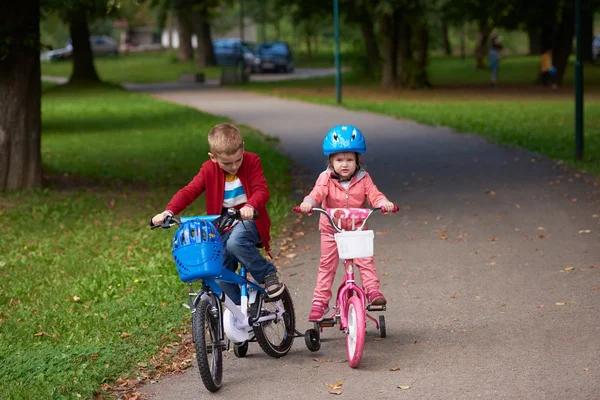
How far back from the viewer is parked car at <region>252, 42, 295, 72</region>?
59269 millimetres

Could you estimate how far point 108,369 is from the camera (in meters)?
6.58

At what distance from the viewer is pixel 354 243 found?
627cm

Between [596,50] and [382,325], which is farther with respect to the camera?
[596,50]

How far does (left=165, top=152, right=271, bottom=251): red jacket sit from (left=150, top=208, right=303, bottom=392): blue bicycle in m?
0.14

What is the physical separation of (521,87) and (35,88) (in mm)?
28230

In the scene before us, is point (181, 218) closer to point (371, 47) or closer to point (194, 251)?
point (194, 251)

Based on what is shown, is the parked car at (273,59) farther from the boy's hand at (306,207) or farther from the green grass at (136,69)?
the boy's hand at (306,207)

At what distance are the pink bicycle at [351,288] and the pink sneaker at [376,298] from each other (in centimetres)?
4

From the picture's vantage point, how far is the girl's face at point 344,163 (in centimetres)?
663

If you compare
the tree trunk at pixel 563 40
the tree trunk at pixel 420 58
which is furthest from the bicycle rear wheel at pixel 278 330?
the tree trunk at pixel 563 40

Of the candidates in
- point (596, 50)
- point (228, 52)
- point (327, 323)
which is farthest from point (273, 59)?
point (327, 323)

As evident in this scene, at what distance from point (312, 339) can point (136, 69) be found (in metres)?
61.6

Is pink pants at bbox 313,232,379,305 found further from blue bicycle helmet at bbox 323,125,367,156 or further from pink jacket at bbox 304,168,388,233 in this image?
blue bicycle helmet at bbox 323,125,367,156

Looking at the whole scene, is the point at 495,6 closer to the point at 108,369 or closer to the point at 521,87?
the point at 521,87
